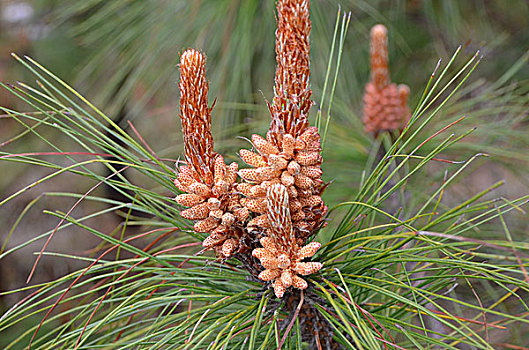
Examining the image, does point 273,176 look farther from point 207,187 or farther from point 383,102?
point 383,102

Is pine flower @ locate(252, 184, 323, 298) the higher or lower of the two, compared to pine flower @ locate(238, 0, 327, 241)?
lower

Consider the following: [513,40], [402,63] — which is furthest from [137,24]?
[513,40]

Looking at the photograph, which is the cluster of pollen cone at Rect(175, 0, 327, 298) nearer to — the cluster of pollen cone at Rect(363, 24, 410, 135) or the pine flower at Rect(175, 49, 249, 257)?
the pine flower at Rect(175, 49, 249, 257)

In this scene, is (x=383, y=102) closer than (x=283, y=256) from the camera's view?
No

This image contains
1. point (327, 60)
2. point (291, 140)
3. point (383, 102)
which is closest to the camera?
point (291, 140)

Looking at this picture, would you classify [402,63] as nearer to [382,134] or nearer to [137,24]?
[382,134]

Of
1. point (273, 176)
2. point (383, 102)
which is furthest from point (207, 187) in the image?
point (383, 102)

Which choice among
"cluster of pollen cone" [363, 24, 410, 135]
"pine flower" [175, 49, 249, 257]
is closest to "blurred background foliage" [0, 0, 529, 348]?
"cluster of pollen cone" [363, 24, 410, 135]
